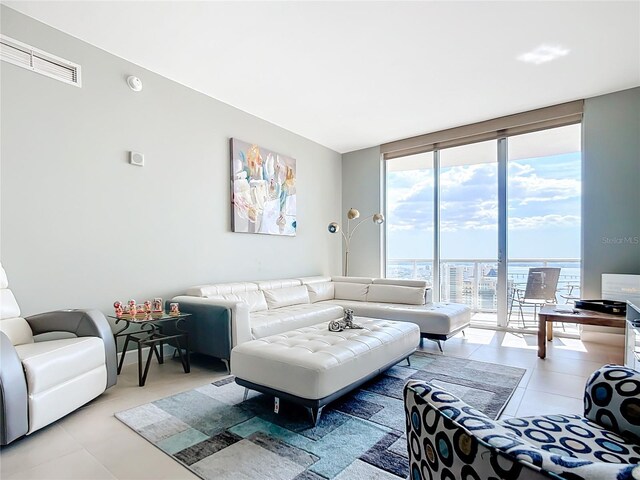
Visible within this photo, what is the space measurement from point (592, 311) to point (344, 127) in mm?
3794

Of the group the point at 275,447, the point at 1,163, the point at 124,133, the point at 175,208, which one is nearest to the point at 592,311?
the point at 275,447

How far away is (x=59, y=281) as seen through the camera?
280cm

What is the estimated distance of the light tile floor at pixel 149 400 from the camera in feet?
5.34

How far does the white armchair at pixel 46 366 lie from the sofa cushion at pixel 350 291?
3143 mm

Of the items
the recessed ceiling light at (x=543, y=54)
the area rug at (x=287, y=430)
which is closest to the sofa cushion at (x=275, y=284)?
the area rug at (x=287, y=430)

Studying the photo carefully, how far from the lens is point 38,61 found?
2.71 metres

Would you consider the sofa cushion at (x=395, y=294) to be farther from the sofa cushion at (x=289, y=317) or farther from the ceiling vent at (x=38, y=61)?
the ceiling vent at (x=38, y=61)

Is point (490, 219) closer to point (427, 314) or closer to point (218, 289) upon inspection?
point (427, 314)

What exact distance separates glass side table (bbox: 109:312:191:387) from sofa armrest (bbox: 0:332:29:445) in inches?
32.8

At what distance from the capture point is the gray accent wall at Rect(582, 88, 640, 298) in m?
3.87

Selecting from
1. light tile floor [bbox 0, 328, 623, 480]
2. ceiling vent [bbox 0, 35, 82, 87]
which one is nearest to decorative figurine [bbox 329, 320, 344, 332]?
light tile floor [bbox 0, 328, 623, 480]

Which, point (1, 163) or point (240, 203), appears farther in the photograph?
point (240, 203)

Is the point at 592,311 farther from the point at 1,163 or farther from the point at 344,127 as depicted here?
the point at 1,163

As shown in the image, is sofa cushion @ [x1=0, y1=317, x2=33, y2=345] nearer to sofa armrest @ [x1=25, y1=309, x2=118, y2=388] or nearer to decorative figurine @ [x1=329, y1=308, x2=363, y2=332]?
sofa armrest @ [x1=25, y1=309, x2=118, y2=388]
